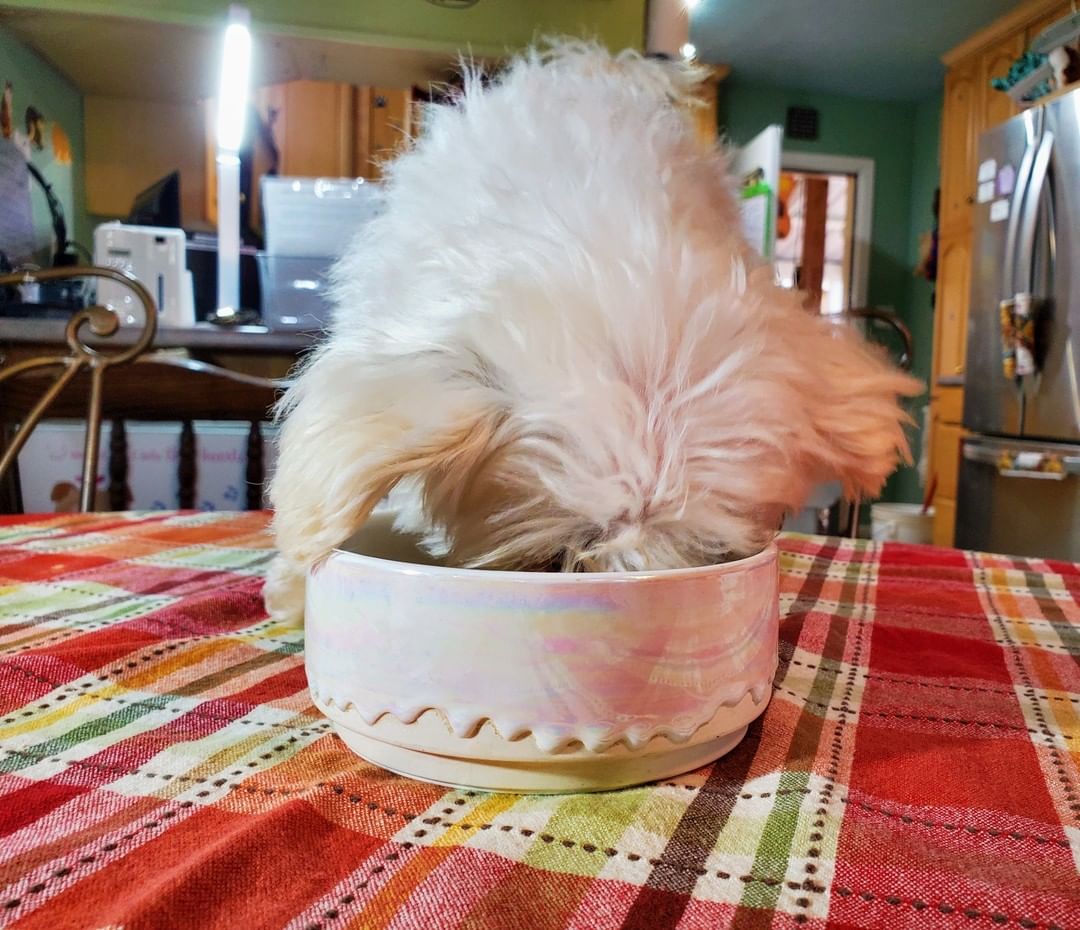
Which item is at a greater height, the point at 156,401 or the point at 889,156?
the point at 889,156

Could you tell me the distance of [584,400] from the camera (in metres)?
0.28

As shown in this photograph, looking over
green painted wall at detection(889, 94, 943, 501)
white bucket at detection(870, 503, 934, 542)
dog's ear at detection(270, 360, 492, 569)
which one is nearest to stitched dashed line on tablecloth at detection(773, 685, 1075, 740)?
dog's ear at detection(270, 360, 492, 569)

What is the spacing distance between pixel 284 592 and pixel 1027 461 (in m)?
2.39

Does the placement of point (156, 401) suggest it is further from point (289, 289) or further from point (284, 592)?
point (284, 592)

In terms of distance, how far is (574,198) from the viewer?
1.13ft

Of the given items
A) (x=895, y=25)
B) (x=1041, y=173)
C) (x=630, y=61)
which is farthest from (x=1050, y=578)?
(x=895, y=25)

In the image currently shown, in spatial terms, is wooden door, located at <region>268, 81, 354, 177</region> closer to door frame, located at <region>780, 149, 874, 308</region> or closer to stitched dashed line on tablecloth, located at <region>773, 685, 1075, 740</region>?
stitched dashed line on tablecloth, located at <region>773, 685, 1075, 740</region>

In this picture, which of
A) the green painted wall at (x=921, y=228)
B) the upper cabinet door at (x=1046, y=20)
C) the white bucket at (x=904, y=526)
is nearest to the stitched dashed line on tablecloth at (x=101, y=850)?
the white bucket at (x=904, y=526)

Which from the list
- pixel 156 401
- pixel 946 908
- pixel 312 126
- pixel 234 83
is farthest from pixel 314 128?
pixel 946 908

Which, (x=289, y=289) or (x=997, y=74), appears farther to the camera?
(x=997, y=74)

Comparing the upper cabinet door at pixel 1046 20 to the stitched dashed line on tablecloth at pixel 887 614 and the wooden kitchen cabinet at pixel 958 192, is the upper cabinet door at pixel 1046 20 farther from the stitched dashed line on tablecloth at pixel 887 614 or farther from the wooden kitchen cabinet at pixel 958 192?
the stitched dashed line on tablecloth at pixel 887 614

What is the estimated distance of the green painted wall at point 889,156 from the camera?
13.6 feet

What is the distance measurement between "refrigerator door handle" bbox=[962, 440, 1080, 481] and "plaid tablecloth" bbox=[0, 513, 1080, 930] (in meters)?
2.04

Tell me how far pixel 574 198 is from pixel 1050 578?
61cm
